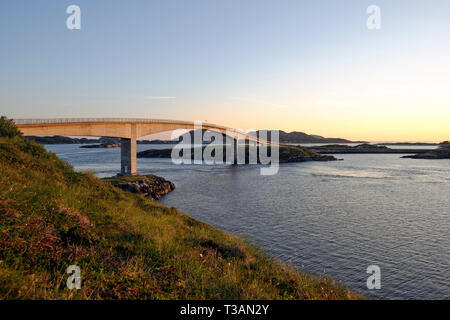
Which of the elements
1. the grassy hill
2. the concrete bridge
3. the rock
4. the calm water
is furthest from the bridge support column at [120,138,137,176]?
the grassy hill

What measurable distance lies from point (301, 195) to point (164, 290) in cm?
3098

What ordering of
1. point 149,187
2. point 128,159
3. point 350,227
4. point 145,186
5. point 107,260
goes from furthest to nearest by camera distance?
1. point 128,159
2. point 149,187
3. point 145,186
4. point 350,227
5. point 107,260

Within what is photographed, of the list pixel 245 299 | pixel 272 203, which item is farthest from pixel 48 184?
pixel 272 203

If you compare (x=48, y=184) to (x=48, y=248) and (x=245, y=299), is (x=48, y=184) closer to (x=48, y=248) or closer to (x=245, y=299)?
(x=48, y=248)

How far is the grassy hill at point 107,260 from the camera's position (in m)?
6.03

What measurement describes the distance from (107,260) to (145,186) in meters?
30.7

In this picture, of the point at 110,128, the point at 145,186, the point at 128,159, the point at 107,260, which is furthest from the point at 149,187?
the point at 107,260

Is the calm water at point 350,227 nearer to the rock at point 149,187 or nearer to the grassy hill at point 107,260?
the rock at point 149,187

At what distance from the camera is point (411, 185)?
42500 mm

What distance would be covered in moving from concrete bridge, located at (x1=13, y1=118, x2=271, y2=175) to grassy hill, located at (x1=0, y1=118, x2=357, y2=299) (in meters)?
28.4

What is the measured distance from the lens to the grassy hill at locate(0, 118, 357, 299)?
603 centimetres

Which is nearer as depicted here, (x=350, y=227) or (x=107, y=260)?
(x=107, y=260)

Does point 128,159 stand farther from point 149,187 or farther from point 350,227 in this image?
point 350,227

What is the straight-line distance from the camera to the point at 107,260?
746cm
